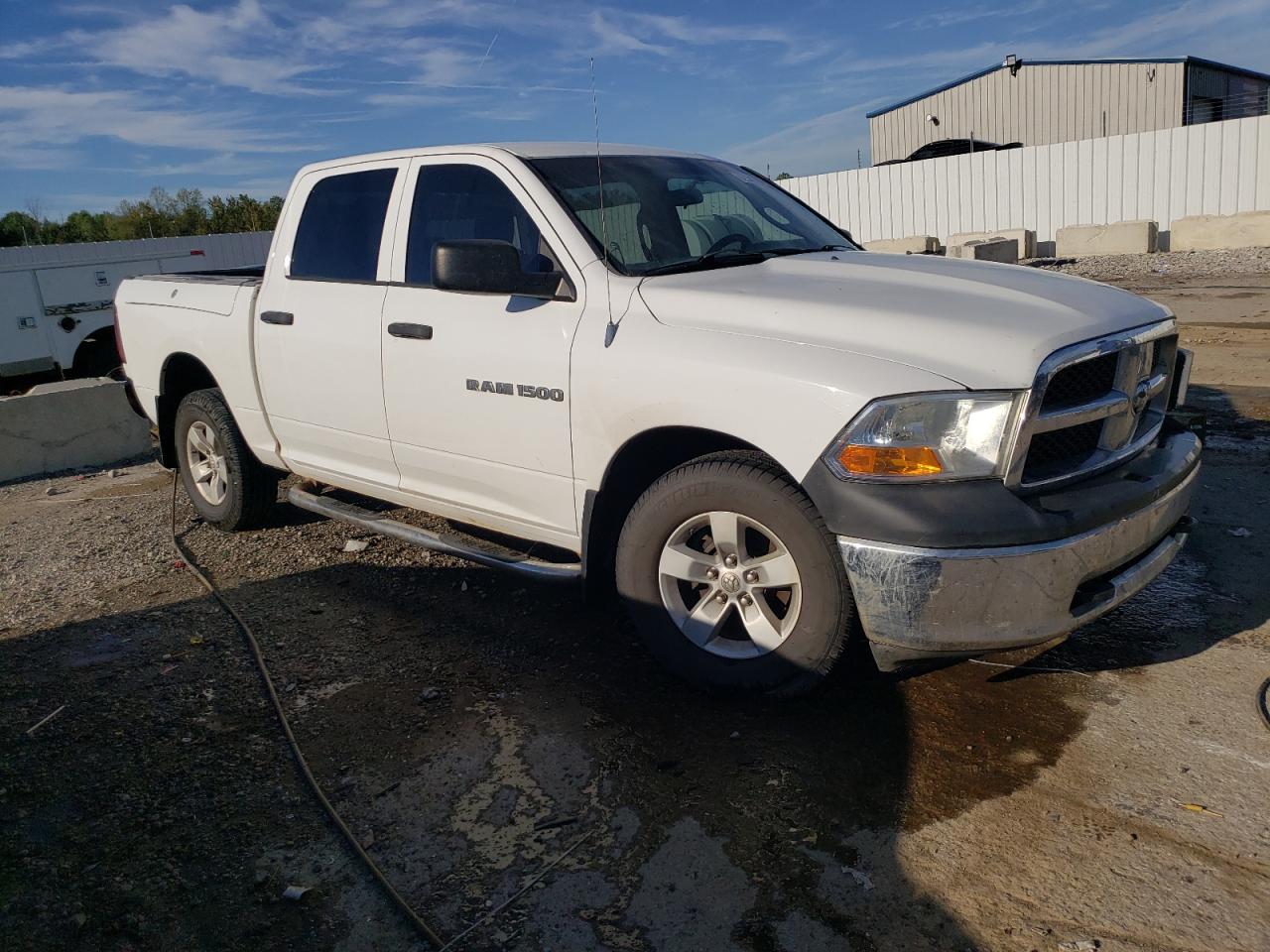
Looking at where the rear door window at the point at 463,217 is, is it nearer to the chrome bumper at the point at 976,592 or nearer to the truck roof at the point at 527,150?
the truck roof at the point at 527,150

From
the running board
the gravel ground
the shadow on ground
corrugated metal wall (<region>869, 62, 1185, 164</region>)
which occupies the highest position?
corrugated metal wall (<region>869, 62, 1185, 164</region>)

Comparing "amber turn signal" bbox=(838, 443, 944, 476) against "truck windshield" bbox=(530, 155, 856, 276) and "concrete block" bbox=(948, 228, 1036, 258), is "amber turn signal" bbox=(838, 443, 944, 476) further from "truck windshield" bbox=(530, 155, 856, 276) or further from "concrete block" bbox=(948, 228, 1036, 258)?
"concrete block" bbox=(948, 228, 1036, 258)

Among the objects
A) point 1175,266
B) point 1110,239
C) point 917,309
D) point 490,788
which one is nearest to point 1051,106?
point 1110,239

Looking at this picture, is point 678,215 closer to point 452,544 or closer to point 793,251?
point 793,251

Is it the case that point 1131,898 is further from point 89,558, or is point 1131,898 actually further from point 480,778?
point 89,558

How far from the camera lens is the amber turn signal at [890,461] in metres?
2.98

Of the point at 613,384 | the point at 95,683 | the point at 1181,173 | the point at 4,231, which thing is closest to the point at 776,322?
the point at 613,384

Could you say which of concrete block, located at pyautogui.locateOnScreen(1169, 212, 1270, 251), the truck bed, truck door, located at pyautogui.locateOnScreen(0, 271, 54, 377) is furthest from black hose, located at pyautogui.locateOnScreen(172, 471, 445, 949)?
concrete block, located at pyautogui.locateOnScreen(1169, 212, 1270, 251)

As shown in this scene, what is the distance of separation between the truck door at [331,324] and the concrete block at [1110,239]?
69.1 ft

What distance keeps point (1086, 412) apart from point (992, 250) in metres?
19.6

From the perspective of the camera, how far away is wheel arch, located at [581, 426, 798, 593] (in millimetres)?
3676

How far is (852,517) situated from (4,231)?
44.1 meters

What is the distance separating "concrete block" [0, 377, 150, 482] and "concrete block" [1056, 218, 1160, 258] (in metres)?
20.3

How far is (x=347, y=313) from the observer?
15.6 feet
